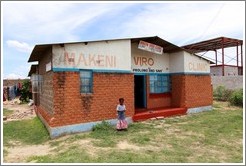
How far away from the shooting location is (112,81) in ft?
33.2

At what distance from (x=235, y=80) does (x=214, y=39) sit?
11.5ft

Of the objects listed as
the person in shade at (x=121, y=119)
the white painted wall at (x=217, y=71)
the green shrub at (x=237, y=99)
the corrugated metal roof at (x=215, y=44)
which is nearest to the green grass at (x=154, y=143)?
the person in shade at (x=121, y=119)

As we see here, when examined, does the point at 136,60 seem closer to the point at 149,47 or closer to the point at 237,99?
the point at 149,47

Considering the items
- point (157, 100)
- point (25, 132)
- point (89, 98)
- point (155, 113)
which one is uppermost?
point (89, 98)

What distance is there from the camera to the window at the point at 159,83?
13224mm

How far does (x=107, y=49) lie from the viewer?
9.96m

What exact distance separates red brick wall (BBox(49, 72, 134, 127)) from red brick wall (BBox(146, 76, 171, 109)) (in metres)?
2.44

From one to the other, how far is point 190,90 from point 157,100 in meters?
1.74

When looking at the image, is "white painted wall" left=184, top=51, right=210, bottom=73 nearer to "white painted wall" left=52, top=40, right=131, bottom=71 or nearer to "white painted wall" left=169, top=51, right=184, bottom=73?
"white painted wall" left=169, top=51, right=184, bottom=73

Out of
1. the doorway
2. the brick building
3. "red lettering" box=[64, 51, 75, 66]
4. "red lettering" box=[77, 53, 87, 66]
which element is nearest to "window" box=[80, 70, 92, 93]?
the brick building

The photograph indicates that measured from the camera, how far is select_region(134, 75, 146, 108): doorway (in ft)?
42.9

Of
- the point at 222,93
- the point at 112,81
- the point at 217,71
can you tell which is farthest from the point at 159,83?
the point at 217,71

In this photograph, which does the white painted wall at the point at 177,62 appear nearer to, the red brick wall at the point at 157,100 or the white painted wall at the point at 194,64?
the white painted wall at the point at 194,64

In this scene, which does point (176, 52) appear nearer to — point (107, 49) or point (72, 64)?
point (107, 49)
